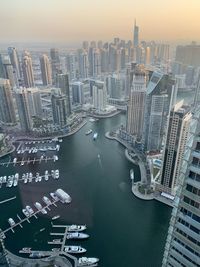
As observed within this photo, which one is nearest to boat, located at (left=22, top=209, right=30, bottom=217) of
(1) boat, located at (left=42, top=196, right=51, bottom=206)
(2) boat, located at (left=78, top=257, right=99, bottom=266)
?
(1) boat, located at (left=42, top=196, right=51, bottom=206)

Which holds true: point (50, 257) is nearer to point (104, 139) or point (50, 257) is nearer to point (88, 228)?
point (88, 228)

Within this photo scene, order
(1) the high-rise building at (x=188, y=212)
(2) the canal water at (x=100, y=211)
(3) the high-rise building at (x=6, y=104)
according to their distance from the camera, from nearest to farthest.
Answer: (1) the high-rise building at (x=188, y=212)
(2) the canal water at (x=100, y=211)
(3) the high-rise building at (x=6, y=104)

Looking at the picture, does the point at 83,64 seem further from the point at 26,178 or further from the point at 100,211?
the point at 100,211

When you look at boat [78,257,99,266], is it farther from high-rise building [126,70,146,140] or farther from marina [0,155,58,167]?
high-rise building [126,70,146,140]

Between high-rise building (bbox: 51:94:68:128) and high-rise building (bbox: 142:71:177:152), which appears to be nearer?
high-rise building (bbox: 142:71:177:152)

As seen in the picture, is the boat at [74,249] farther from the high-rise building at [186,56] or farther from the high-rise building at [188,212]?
the high-rise building at [186,56]

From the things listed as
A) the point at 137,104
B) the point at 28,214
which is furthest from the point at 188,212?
the point at 137,104

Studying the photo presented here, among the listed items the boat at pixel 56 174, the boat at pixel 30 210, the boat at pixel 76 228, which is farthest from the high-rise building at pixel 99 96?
the boat at pixel 76 228
